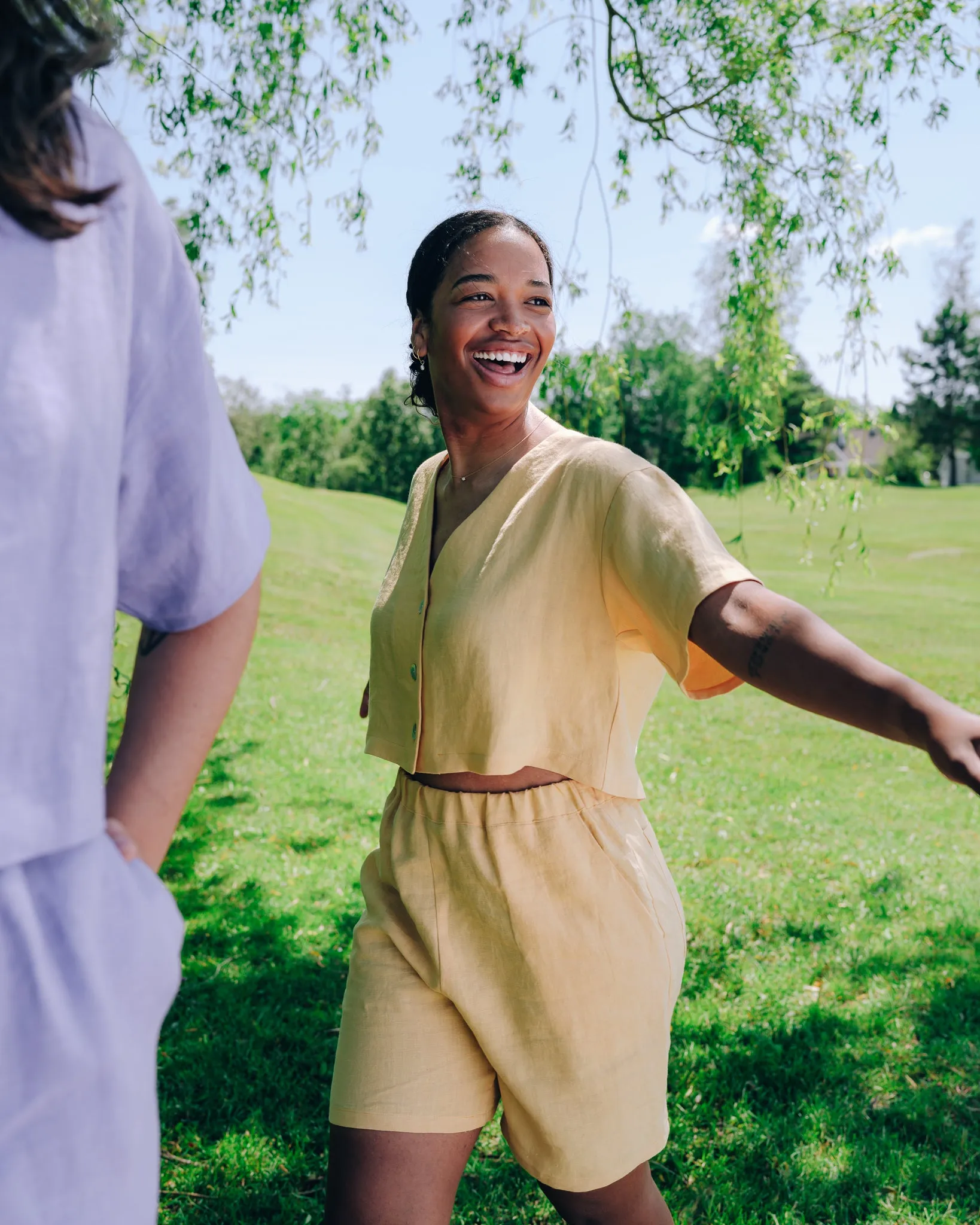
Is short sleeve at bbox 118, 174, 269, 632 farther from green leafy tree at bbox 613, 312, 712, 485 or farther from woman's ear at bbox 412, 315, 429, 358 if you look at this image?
green leafy tree at bbox 613, 312, 712, 485

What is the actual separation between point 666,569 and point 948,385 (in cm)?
6296

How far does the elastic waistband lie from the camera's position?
2.13m

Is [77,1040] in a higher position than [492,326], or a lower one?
lower

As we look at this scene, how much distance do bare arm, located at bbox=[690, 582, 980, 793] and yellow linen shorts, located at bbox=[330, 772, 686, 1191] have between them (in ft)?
1.96

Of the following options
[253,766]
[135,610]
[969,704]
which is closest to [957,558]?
[969,704]

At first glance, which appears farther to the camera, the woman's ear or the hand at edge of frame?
the woman's ear

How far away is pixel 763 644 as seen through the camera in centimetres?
163

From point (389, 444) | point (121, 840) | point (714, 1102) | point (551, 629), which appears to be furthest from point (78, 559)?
point (389, 444)

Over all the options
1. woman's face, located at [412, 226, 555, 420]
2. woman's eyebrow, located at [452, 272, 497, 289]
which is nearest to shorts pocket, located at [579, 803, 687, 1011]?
woman's face, located at [412, 226, 555, 420]

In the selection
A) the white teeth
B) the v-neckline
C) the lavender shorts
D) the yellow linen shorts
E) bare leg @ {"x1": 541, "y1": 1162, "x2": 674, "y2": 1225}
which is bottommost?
bare leg @ {"x1": 541, "y1": 1162, "x2": 674, "y2": 1225}

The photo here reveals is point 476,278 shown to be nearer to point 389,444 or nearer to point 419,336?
point 419,336

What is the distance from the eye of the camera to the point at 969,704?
39.1 feet

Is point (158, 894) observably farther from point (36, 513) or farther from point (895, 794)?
point (895, 794)

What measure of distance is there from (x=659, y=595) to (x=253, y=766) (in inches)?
304
